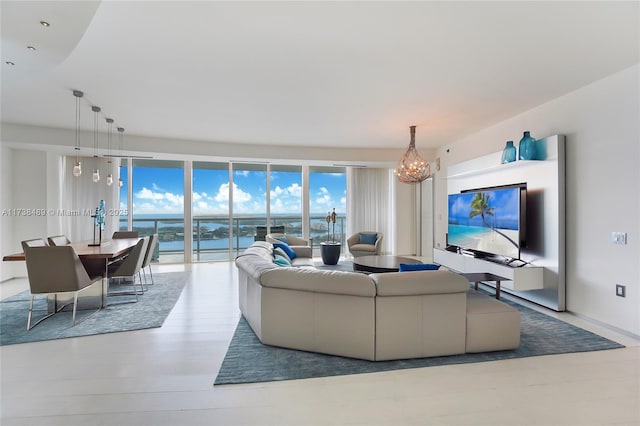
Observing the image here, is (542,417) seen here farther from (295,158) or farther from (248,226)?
(248,226)

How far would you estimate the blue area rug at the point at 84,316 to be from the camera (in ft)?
10.1

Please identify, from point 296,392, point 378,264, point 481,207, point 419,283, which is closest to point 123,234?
point 378,264

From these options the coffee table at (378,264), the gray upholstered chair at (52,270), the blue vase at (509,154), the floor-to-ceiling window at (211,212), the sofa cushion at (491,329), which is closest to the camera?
the sofa cushion at (491,329)

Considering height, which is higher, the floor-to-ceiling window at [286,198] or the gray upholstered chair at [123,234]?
the floor-to-ceiling window at [286,198]

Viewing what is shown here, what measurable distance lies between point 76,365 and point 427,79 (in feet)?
13.4

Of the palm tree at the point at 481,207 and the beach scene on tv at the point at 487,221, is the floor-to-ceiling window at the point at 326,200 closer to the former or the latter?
the beach scene on tv at the point at 487,221

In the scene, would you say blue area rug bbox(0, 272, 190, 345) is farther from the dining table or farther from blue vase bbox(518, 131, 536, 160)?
blue vase bbox(518, 131, 536, 160)

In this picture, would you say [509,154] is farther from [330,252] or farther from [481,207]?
[330,252]

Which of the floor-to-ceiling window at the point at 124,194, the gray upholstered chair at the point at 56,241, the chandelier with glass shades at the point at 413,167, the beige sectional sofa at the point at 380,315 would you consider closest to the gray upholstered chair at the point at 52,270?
the gray upholstered chair at the point at 56,241

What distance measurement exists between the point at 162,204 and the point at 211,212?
3.58 ft

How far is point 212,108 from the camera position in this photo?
14.1ft

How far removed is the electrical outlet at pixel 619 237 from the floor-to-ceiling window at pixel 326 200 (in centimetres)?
559

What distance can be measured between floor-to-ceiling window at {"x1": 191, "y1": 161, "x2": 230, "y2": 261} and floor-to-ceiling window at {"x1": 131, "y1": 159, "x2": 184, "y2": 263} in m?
0.35

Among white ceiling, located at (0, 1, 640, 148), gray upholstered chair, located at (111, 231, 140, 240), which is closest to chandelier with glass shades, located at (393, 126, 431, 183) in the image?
white ceiling, located at (0, 1, 640, 148)
